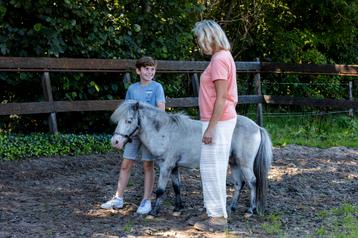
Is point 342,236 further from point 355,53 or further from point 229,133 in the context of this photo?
point 355,53

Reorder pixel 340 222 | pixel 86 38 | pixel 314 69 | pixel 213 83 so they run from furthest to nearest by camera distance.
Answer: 1. pixel 314 69
2. pixel 86 38
3. pixel 340 222
4. pixel 213 83

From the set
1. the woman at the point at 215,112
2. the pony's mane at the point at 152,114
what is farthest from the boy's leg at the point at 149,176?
the woman at the point at 215,112

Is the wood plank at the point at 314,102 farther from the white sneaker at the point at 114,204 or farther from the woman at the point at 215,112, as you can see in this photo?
the woman at the point at 215,112

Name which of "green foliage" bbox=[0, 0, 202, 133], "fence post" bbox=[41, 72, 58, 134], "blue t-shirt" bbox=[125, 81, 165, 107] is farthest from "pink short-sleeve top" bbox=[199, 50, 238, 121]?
"green foliage" bbox=[0, 0, 202, 133]

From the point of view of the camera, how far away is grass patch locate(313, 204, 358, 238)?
192 inches

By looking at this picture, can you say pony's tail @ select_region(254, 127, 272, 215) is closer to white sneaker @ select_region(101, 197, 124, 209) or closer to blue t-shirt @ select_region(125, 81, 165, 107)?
blue t-shirt @ select_region(125, 81, 165, 107)

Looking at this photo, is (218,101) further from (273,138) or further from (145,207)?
(273,138)

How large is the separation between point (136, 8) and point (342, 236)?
6.77 meters

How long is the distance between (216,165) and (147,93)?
4.00ft

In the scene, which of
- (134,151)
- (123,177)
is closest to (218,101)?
(134,151)

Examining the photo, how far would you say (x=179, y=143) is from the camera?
5496 mm

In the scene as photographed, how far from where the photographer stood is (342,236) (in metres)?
4.73

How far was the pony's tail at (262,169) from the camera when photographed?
5598mm

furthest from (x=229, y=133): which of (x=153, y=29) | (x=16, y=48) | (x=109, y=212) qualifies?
(x=153, y=29)
